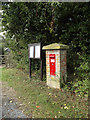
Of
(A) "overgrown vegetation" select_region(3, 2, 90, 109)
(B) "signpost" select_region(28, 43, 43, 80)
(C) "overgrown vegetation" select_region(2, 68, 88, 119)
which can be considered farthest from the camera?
(A) "overgrown vegetation" select_region(3, 2, 90, 109)

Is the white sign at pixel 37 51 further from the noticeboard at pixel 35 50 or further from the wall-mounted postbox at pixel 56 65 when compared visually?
the wall-mounted postbox at pixel 56 65

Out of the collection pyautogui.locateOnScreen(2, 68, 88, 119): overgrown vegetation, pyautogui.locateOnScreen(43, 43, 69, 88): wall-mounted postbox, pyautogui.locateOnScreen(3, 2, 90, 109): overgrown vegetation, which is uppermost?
pyautogui.locateOnScreen(3, 2, 90, 109): overgrown vegetation

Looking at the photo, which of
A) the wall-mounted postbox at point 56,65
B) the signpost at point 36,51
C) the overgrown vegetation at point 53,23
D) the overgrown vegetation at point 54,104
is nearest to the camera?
the overgrown vegetation at point 54,104

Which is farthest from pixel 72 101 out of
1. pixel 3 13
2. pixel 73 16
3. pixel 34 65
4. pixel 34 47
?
pixel 3 13

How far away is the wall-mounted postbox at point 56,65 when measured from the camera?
430cm

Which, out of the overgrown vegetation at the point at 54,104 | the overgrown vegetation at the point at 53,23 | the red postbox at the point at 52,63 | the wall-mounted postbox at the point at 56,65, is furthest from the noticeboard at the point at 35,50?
the overgrown vegetation at the point at 54,104

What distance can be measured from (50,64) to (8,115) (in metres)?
2.48

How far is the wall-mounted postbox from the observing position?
4305 millimetres

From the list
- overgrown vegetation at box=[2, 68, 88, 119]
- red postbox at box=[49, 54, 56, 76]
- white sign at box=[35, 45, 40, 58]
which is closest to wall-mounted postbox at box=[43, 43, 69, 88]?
red postbox at box=[49, 54, 56, 76]

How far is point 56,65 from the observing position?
14.5 feet

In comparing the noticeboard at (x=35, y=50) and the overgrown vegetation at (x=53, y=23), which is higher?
the overgrown vegetation at (x=53, y=23)

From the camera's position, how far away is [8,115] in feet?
9.22

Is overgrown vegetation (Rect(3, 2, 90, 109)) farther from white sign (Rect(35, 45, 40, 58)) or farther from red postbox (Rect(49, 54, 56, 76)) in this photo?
red postbox (Rect(49, 54, 56, 76))

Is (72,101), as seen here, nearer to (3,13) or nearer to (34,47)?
(34,47)
